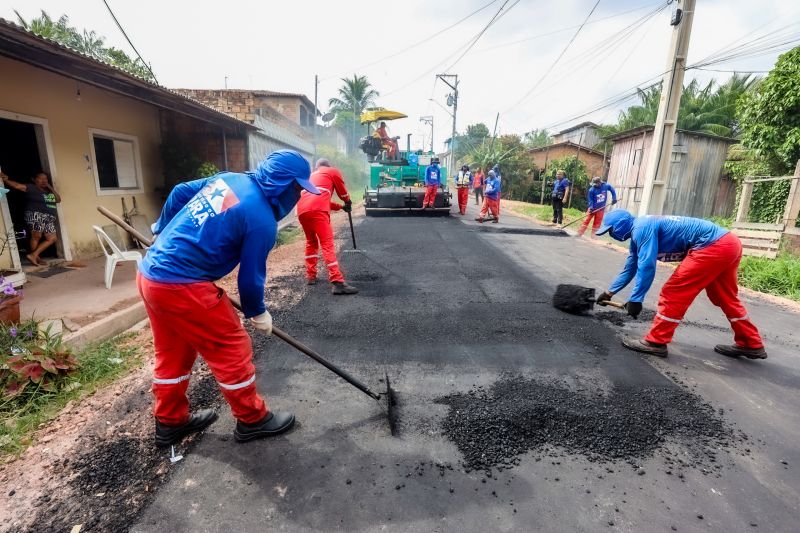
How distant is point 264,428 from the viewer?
7.27 ft

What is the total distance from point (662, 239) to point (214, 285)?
3.43m

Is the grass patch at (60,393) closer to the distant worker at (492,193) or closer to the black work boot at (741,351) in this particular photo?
the black work boot at (741,351)

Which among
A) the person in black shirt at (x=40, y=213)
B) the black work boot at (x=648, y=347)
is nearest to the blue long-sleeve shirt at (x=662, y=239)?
the black work boot at (x=648, y=347)

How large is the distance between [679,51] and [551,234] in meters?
4.31

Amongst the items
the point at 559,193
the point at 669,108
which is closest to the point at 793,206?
the point at 669,108

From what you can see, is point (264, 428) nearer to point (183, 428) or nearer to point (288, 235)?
point (183, 428)

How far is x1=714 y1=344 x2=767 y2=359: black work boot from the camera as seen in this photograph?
10.9 feet

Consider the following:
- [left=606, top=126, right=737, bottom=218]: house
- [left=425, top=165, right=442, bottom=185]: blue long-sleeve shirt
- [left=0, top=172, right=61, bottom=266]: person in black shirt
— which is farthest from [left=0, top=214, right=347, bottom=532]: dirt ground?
[left=606, top=126, right=737, bottom=218]: house

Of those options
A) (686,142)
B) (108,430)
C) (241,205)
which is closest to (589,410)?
(241,205)

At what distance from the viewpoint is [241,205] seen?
1.95m

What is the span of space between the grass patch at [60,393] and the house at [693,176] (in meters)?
14.5

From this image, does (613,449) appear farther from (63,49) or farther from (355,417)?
(63,49)

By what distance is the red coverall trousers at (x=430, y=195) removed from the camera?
458 inches

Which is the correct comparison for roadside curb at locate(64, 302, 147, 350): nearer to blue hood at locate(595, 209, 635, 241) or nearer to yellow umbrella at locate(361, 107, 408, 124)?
blue hood at locate(595, 209, 635, 241)
